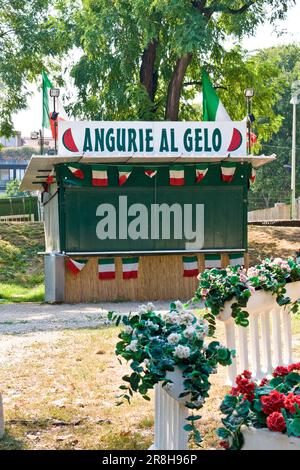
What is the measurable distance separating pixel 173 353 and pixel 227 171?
38.7 ft

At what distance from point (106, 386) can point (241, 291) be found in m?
1.83

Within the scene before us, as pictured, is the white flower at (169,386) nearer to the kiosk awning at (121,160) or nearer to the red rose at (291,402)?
the red rose at (291,402)

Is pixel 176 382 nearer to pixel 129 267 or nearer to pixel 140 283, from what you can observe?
pixel 129 267

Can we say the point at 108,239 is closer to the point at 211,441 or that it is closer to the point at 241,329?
the point at 241,329

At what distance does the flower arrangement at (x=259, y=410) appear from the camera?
3906 mm

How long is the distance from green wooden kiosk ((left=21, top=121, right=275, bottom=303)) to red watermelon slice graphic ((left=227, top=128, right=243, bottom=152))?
2 centimetres

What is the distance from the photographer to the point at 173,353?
4336mm

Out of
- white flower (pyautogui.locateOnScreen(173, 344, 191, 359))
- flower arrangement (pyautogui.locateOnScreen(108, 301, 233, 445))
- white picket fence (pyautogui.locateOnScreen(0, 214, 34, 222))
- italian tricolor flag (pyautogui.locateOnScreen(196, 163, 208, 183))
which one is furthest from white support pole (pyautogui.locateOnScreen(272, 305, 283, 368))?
white picket fence (pyautogui.locateOnScreen(0, 214, 34, 222))

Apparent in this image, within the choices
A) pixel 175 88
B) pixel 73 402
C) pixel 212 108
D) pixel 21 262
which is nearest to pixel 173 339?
pixel 73 402

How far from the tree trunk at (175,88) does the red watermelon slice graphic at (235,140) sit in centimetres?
898

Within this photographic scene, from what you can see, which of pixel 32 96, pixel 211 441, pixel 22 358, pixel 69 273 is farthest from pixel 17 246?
pixel 211 441

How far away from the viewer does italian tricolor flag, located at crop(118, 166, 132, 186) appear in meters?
15.4

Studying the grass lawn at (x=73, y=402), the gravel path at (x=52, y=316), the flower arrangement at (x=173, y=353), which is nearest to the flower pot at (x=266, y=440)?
the flower arrangement at (x=173, y=353)

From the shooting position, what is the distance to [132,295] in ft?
51.5
